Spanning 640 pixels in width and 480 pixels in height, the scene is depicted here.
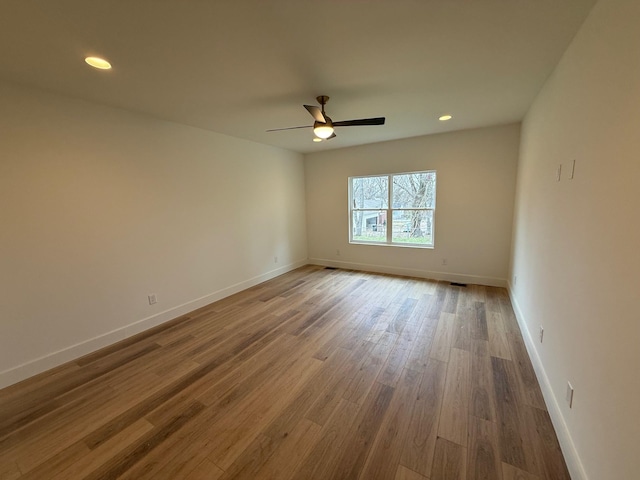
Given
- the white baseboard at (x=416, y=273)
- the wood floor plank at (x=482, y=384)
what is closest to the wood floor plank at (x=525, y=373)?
the wood floor plank at (x=482, y=384)

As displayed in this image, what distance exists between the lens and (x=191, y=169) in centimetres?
357

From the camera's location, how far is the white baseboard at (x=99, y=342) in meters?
2.26

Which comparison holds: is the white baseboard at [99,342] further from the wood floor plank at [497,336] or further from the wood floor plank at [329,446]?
the wood floor plank at [497,336]

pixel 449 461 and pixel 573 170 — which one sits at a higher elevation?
pixel 573 170

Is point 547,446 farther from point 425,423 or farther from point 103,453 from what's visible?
point 103,453

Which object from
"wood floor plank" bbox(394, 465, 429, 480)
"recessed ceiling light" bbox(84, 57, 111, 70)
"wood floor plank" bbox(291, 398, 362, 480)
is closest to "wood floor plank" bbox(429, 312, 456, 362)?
"wood floor plank" bbox(291, 398, 362, 480)

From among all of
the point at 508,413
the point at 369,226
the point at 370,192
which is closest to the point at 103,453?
the point at 508,413

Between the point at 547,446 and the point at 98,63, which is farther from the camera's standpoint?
the point at 98,63

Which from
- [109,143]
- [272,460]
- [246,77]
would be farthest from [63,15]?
[272,460]

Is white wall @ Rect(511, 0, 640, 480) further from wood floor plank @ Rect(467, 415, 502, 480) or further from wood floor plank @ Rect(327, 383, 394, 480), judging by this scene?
wood floor plank @ Rect(327, 383, 394, 480)

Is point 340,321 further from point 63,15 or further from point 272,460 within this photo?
point 63,15

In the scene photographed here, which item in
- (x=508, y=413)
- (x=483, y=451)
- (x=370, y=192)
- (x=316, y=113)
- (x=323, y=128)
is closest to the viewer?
(x=483, y=451)

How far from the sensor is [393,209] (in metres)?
5.10

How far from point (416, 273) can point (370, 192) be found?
1.85m
